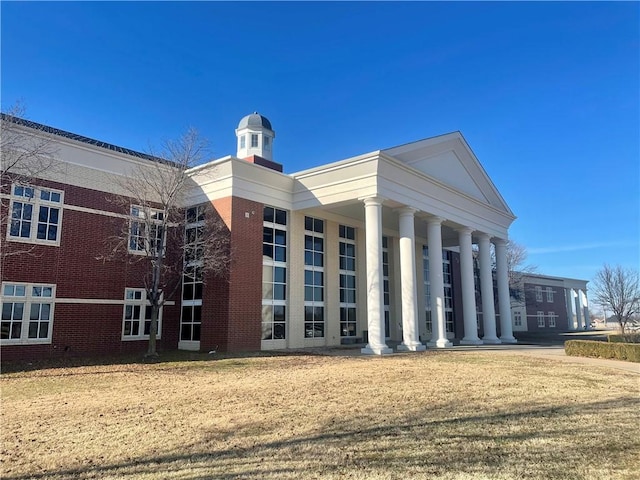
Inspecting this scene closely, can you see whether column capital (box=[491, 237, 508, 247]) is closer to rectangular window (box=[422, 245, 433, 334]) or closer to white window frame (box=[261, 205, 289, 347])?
rectangular window (box=[422, 245, 433, 334])

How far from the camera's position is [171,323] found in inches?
822

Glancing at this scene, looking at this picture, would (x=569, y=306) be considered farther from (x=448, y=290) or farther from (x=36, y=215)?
(x=36, y=215)

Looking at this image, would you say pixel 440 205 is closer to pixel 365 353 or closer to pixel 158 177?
pixel 365 353

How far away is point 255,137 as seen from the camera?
102 ft

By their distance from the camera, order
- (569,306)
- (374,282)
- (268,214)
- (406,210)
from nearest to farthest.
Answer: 1. (374,282)
2. (268,214)
3. (406,210)
4. (569,306)

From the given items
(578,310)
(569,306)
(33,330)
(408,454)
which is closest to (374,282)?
(33,330)

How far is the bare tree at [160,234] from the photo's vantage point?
17.6 m

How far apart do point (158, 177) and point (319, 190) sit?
279 inches

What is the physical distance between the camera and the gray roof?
102ft

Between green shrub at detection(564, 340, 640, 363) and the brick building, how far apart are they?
6.22 meters

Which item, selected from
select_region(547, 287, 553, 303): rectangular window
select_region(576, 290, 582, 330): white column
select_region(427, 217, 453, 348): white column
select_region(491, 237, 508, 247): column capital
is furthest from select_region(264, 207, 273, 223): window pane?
select_region(576, 290, 582, 330): white column

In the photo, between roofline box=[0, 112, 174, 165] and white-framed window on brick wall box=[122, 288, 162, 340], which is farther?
white-framed window on brick wall box=[122, 288, 162, 340]

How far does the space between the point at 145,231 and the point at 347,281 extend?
473 inches

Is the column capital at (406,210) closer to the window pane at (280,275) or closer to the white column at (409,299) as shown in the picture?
the white column at (409,299)
